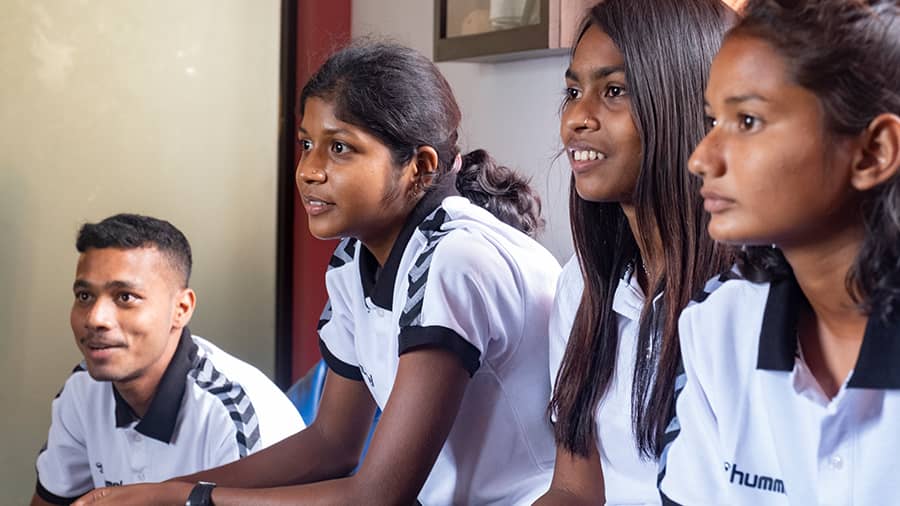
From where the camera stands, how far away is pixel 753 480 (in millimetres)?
1203

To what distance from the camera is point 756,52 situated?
1.11 metres

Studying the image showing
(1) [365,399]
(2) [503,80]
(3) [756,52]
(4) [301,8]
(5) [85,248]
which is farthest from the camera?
(4) [301,8]

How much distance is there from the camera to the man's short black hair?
2391 mm

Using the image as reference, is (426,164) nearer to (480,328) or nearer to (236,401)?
(480,328)

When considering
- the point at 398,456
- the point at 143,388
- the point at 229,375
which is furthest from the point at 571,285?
the point at 143,388

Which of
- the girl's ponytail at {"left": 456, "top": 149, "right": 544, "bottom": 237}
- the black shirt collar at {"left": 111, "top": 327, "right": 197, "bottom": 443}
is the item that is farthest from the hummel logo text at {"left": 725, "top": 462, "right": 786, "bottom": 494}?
the black shirt collar at {"left": 111, "top": 327, "right": 197, "bottom": 443}

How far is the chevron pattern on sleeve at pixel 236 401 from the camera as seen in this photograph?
6.95ft

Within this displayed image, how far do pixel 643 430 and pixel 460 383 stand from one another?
29 centimetres

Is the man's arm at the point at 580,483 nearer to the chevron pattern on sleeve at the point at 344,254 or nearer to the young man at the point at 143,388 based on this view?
the chevron pattern on sleeve at the point at 344,254

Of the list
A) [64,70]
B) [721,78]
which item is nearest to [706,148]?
[721,78]

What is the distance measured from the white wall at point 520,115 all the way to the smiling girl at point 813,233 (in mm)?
1140

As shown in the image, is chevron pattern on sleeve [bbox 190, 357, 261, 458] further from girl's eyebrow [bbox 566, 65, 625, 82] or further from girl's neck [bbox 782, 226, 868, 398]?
girl's neck [bbox 782, 226, 868, 398]

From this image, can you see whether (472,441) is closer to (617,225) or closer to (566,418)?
(566,418)

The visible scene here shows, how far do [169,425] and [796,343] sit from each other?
137cm
